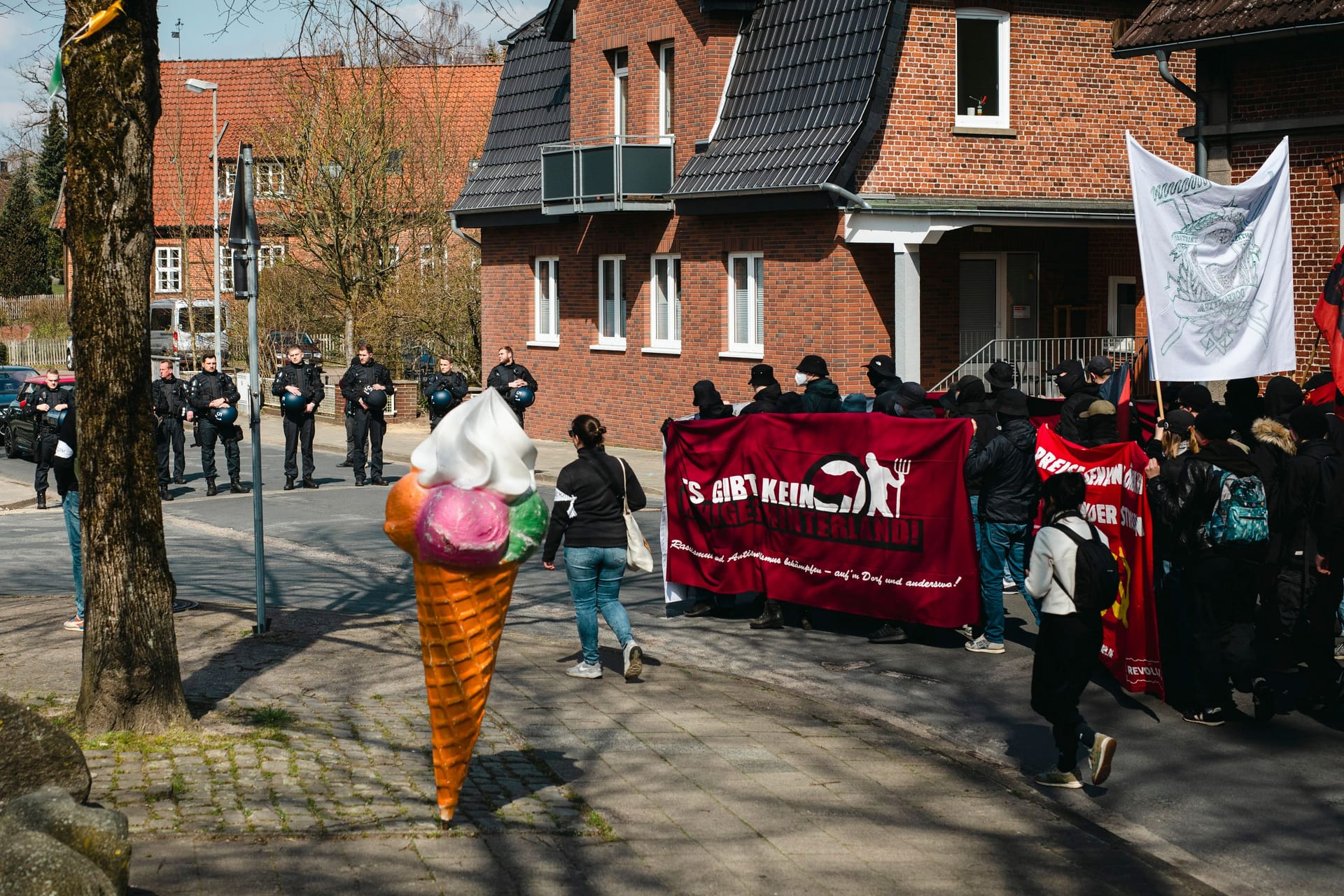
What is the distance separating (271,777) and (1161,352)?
6.06 metres

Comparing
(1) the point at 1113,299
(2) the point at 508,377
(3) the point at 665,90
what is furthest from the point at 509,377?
(1) the point at 1113,299

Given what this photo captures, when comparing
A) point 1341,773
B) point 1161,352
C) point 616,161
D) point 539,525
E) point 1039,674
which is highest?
point 616,161

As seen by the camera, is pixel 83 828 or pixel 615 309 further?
pixel 615 309

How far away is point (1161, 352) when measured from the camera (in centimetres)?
977

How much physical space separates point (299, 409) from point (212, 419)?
4.05 ft

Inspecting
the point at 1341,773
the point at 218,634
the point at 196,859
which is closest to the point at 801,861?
the point at 196,859

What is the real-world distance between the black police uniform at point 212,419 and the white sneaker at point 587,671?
38.9ft

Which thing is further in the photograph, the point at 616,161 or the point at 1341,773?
the point at 616,161

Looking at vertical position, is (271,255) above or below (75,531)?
above

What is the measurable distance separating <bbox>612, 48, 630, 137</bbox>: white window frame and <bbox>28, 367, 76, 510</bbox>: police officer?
10.4 metres

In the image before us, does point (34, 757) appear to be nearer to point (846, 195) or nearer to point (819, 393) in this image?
point (819, 393)

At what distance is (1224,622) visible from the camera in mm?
8508

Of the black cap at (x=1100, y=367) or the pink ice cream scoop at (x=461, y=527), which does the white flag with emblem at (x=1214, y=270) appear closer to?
the black cap at (x=1100, y=367)

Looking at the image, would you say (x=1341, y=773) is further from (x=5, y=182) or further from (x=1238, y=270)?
(x=5, y=182)
